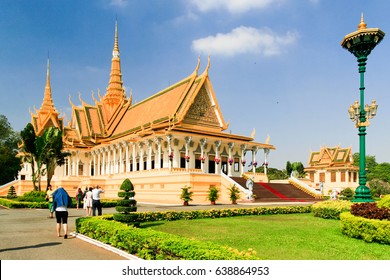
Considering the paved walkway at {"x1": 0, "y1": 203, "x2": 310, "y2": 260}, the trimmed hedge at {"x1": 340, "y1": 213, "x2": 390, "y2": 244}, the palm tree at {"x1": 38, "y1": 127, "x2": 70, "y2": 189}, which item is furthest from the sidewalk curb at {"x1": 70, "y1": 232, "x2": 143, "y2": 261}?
the palm tree at {"x1": 38, "y1": 127, "x2": 70, "y2": 189}

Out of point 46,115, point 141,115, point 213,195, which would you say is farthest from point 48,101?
point 213,195

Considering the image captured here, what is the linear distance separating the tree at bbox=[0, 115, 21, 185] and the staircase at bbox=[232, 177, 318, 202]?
37.2 m

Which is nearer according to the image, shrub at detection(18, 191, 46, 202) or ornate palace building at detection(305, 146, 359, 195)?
shrub at detection(18, 191, 46, 202)

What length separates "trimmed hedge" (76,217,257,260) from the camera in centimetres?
548

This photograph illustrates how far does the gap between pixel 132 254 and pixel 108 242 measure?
133 cm

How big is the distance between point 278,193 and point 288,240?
67.6 feet

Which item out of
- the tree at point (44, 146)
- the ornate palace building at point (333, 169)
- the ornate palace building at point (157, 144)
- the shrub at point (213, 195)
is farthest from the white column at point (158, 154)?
the ornate palace building at point (333, 169)

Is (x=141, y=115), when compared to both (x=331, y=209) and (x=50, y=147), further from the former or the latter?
(x=331, y=209)

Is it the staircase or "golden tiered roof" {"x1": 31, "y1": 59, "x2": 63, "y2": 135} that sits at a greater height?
"golden tiered roof" {"x1": 31, "y1": 59, "x2": 63, "y2": 135}

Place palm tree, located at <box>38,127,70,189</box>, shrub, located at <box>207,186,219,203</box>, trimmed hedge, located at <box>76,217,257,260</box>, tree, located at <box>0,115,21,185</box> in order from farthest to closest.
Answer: tree, located at <box>0,115,21,185</box> → palm tree, located at <box>38,127,70,189</box> → shrub, located at <box>207,186,219,203</box> → trimmed hedge, located at <box>76,217,257,260</box>

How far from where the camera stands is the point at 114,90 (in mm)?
49688

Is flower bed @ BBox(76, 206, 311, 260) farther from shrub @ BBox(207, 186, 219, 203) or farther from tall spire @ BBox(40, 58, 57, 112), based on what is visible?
tall spire @ BBox(40, 58, 57, 112)

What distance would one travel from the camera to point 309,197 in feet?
96.1

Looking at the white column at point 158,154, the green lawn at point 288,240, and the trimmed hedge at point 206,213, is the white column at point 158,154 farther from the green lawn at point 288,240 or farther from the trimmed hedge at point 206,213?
the green lawn at point 288,240
